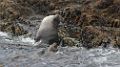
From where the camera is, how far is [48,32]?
55.7 feet

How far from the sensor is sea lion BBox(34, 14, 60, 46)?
16.6 metres

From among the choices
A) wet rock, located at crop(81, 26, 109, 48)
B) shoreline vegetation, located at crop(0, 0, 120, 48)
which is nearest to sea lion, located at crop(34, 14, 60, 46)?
shoreline vegetation, located at crop(0, 0, 120, 48)

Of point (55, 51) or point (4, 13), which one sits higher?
point (4, 13)

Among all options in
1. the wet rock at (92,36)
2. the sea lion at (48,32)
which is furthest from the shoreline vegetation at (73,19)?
the sea lion at (48,32)

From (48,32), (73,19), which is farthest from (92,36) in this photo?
(73,19)

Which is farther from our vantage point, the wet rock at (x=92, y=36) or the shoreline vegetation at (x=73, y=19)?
the shoreline vegetation at (x=73, y=19)

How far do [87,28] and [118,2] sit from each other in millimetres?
2621

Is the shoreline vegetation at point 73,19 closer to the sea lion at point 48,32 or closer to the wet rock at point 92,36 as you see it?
the wet rock at point 92,36

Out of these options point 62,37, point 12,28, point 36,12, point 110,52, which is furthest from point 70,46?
point 36,12

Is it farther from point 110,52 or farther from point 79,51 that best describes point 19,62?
point 110,52

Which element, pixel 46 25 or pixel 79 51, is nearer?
pixel 79 51

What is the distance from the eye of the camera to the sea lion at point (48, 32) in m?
16.6

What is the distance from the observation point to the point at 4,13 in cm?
1972

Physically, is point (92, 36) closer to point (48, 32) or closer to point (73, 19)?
point (48, 32)
